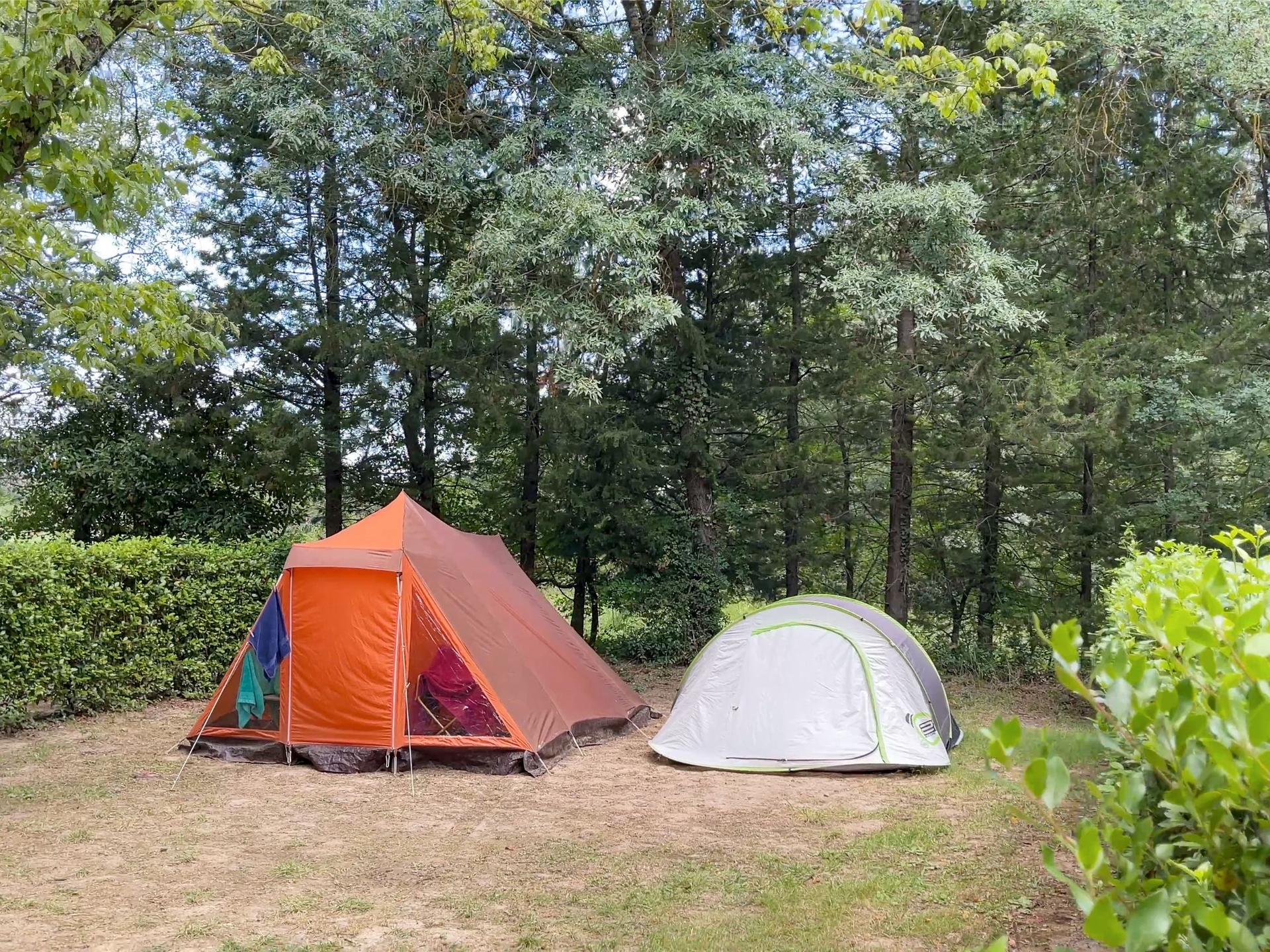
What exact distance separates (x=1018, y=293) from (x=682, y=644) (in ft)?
18.0

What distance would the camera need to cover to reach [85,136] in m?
11.1

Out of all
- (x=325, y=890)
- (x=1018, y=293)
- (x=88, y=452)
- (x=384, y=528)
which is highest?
(x=1018, y=293)

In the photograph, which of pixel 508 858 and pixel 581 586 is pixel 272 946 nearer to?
pixel 508 858

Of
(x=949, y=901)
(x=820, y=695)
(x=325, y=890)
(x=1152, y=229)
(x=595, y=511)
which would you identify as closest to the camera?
(x=949, y=901)

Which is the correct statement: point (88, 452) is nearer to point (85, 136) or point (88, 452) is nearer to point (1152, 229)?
point (85, 136)

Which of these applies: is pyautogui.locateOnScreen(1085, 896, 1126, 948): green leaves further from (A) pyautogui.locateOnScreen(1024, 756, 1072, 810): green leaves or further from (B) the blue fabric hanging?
(B) the blue fabric hanging

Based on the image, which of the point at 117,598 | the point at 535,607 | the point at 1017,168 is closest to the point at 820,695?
the point at 535,607

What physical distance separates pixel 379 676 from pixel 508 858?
7.24 feet

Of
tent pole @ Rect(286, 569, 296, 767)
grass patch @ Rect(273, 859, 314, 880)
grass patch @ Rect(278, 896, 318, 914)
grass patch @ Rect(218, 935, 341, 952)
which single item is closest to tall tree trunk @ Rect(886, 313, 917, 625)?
tent pole @ Rect(286, 569, 296, 767)

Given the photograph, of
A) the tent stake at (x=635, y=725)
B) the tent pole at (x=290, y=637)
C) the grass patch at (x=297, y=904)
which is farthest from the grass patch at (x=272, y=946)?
the tent stake at (x=635, y=725)

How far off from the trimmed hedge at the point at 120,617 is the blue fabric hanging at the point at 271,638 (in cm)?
223

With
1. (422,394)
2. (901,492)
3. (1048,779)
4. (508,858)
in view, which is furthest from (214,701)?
(901,492)

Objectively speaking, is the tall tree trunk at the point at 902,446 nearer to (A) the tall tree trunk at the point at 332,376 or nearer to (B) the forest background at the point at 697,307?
(B) the forest background at the point at 697,307

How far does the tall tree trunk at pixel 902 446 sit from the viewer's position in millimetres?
11586
